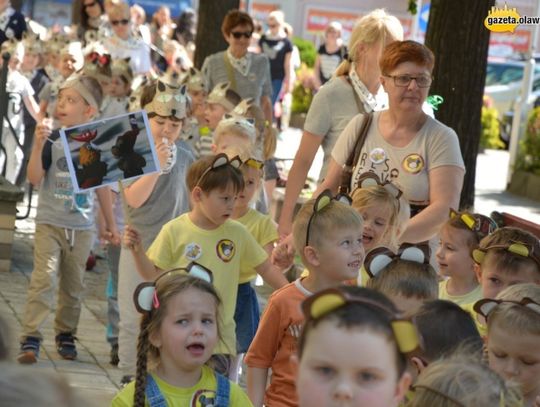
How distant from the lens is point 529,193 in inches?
814

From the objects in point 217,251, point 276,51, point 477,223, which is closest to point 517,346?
point 477,223

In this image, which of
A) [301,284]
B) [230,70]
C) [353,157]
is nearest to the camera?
[301,284]

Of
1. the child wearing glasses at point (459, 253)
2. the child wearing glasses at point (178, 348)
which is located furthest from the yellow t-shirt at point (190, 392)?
the child wearing glasses at point (459, 253)

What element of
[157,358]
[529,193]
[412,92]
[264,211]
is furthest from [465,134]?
[529,193]

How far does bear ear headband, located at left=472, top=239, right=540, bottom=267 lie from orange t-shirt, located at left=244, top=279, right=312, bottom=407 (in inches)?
45.0

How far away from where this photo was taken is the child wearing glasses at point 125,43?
16172mm

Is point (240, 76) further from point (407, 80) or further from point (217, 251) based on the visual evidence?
point (217, 251)

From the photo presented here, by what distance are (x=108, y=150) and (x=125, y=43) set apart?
9.44 metres

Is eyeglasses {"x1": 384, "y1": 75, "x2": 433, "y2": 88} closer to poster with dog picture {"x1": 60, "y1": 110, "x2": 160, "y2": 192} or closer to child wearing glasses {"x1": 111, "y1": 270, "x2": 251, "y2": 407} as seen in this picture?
poster with dog picture {"x1": 60, "y1": 110, "x2": 160, "y2": 192}

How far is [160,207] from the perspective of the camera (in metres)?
8.45

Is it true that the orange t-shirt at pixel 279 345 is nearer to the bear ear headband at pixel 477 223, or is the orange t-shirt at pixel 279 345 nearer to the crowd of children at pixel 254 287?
the crowd of children at pixel 254 287

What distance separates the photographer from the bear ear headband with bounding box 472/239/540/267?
20.6 ft

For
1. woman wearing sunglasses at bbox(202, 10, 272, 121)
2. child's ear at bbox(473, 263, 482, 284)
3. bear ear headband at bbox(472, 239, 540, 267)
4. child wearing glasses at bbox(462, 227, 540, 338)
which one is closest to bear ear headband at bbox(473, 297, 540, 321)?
child wearing glasses at bbox(462, 227, 540, 338)

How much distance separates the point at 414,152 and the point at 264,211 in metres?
2.23
